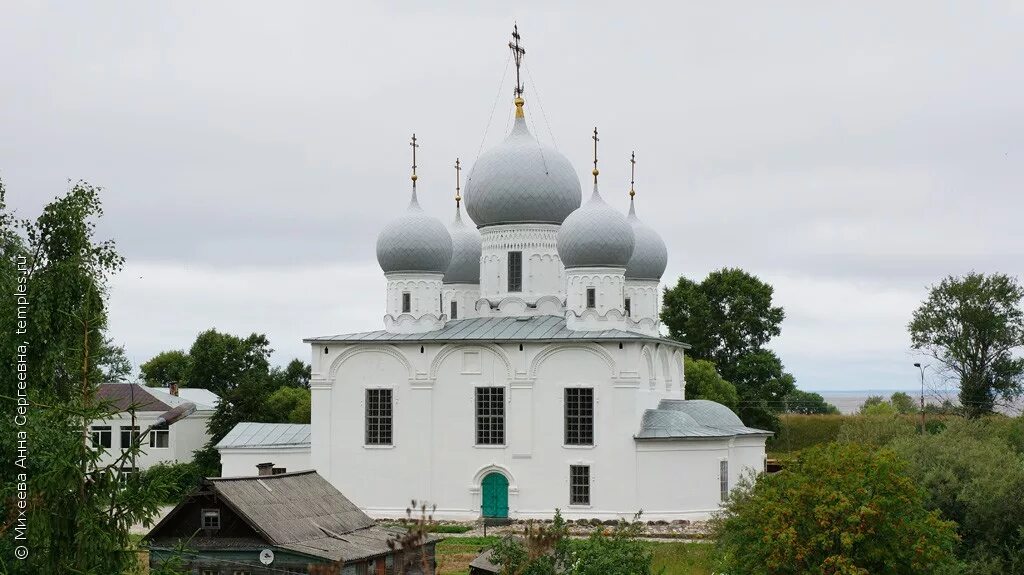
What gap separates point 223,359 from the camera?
58906 millimetres

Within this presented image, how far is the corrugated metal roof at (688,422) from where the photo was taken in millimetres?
34656

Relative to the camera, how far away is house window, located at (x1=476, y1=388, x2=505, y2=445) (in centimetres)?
3588

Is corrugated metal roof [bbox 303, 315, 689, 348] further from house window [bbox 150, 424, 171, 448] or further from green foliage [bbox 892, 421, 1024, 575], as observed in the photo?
house window [bbox 150, 424, 171, 448]

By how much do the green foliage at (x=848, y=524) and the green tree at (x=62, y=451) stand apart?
30.5ft

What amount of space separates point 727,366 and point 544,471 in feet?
76.8

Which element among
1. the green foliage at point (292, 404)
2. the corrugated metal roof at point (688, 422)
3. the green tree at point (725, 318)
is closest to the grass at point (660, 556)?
the corrugated metal roof at point (688, 422)

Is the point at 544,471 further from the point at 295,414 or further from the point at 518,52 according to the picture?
the point at 295,414

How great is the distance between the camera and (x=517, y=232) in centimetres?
3941

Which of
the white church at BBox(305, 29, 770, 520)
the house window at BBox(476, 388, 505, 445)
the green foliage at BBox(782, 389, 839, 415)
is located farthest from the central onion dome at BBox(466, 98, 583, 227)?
the green foliage at BBox(782, 389, 839, 415)

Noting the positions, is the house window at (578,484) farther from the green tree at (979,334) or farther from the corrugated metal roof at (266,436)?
the green tree at (979,334)

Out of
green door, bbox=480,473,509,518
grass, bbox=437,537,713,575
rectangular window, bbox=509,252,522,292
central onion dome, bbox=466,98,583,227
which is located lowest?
grass, bbox=437,537,713,575

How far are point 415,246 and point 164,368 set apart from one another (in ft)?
99.8

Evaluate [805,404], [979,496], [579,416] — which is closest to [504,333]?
[579,416]

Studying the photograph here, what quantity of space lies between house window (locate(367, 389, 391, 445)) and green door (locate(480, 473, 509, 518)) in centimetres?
283
